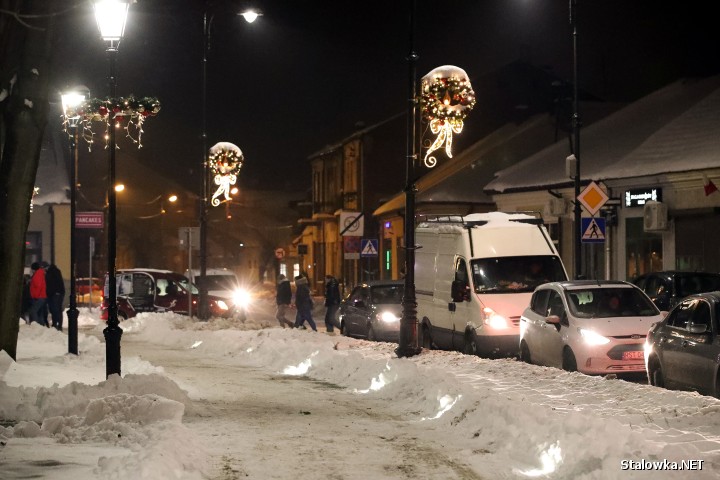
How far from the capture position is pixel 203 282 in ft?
111

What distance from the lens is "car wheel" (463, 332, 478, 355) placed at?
21.5 meters

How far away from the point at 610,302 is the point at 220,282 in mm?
23435

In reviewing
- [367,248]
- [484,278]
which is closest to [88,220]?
[367,248]

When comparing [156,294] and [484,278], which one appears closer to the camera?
[484,278]

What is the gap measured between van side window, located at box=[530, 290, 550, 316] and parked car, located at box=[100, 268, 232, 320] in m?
17.3

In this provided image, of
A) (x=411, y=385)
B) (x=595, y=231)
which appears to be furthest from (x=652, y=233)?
(x=411, y=385)

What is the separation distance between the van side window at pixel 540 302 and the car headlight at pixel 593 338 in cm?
170

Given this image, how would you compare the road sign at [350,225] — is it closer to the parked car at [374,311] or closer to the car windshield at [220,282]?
the parked car at [374,311]

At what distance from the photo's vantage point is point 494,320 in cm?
2139

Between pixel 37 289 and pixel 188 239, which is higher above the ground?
pixel 188 239

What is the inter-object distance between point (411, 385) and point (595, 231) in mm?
11542

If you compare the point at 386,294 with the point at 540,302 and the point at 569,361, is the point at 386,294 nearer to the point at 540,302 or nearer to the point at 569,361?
the point at 540,302

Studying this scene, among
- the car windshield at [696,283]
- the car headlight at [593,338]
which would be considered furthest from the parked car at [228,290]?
the car headlight at [593,338]

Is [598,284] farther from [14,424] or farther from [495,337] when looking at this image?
[14,424]
